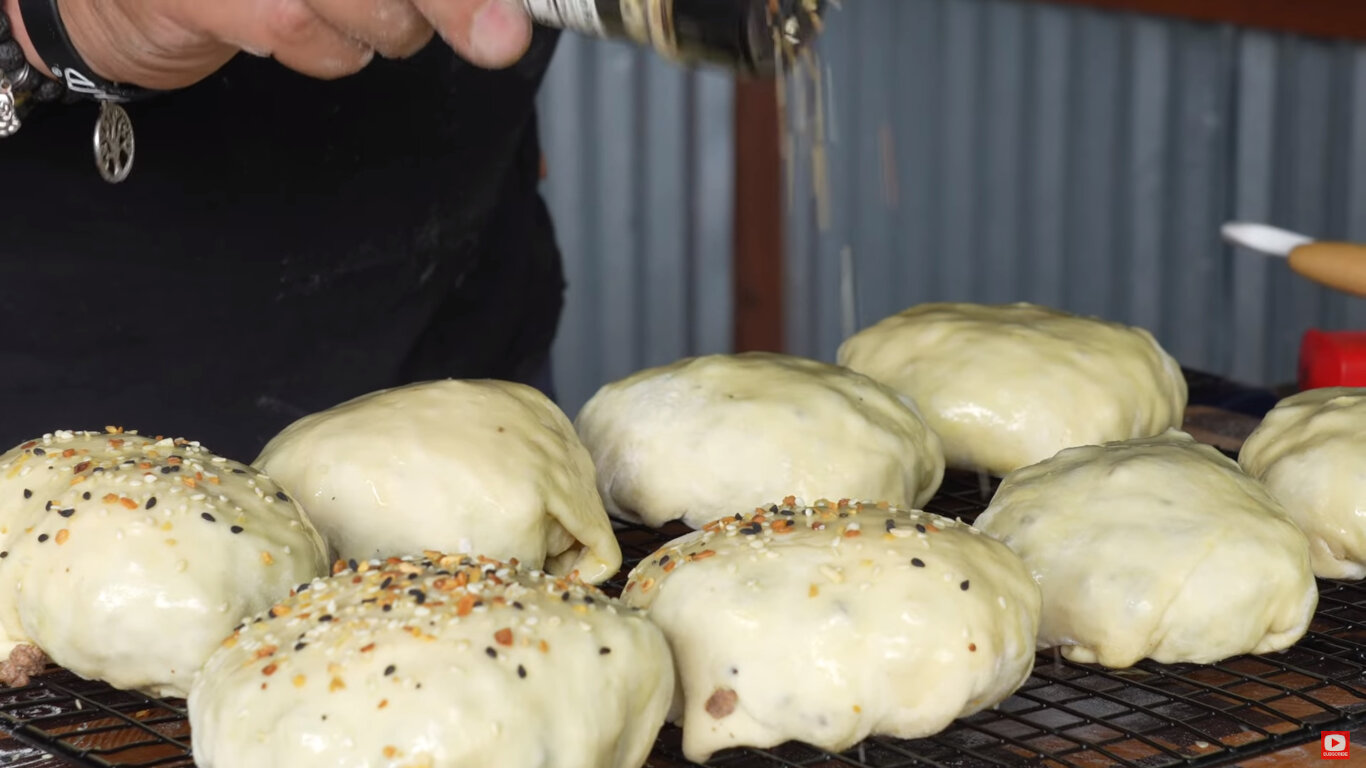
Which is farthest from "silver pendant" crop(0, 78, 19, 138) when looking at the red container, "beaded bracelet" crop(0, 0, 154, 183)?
the red container

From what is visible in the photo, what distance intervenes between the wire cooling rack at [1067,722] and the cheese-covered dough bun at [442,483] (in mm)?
362

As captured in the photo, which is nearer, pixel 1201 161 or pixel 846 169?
pixel 846 169

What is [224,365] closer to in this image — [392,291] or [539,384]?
[392,291]

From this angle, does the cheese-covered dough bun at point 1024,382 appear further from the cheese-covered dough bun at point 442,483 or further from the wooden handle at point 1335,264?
the cheese-covered dough bun at point 442,483

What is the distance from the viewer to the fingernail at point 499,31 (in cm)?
171

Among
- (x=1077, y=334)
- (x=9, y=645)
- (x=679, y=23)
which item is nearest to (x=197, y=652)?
(x=9, y=645)

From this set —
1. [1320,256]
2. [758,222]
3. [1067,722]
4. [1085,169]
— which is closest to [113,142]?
[1067,722]

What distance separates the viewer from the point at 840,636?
154 centimetres

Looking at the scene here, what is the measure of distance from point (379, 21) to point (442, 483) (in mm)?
578

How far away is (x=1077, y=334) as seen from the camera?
2.55 metres

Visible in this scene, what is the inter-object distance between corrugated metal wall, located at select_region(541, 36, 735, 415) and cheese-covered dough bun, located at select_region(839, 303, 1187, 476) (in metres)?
2.90

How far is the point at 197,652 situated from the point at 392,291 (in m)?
1.46

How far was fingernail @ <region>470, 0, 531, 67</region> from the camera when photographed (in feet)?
5.63

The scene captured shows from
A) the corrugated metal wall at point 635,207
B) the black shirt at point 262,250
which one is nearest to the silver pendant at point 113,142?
the black shirt at point 262,250
